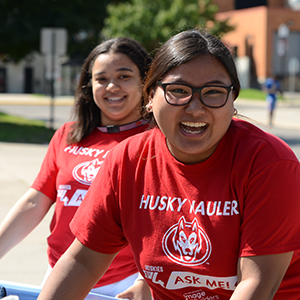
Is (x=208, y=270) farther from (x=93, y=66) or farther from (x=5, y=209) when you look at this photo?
(x=5, y=209)

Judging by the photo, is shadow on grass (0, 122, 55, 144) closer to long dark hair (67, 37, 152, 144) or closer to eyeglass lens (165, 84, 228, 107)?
long dark hair (67, 37, 152, 144)

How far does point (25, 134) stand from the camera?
13.9 meters

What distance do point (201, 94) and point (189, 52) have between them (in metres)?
0.14

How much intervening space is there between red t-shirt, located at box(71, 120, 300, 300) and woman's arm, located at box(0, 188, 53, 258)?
0.74m

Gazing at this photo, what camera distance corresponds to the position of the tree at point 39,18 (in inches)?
595

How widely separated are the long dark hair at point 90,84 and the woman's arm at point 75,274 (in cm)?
96

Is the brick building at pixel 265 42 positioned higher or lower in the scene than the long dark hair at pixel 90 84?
lower

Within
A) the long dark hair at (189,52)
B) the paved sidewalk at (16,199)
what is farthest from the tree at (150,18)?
the long dark hair at (189,52)

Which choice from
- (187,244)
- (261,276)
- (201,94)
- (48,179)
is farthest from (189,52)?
(48,179)

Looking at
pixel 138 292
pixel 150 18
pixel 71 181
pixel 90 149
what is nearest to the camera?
pixel 138 292

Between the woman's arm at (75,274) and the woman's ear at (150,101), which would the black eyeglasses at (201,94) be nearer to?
the woman's ear at (150,101)

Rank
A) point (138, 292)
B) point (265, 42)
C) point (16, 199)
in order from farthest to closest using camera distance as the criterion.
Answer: point (265, 42) < point (16, 199) < point (138, 292)

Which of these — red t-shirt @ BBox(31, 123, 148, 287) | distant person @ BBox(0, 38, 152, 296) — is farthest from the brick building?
red t-shirt @ BBox(31, 123, 148, 287)

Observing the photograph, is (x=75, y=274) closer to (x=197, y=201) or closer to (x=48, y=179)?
(x=197, y=201)
